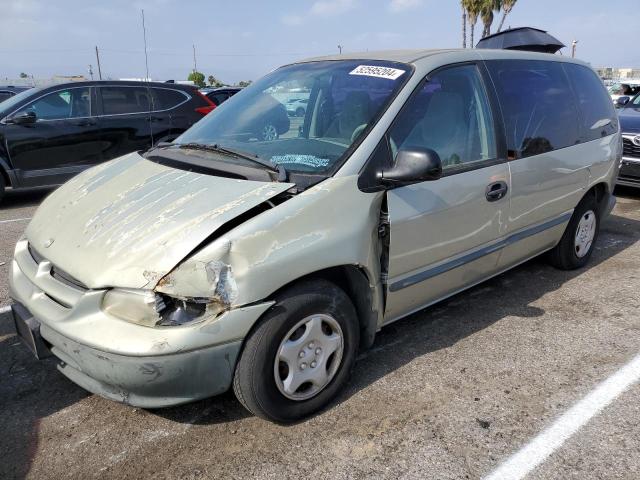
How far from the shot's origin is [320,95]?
3273mm

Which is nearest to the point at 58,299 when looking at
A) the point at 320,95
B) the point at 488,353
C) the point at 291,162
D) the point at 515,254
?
the point at 291,162

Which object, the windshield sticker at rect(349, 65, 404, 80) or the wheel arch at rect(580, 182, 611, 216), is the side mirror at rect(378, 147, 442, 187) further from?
the wheel arch at rect(580, 182, 611, 216)

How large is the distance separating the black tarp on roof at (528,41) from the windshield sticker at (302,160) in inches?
132

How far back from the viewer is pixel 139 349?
2170mm

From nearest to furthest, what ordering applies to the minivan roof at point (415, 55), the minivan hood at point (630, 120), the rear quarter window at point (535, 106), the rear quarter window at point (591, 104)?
1. the minivan roof at point (415, 55)
2. the rear quarter window at point (535, 106)
3. the rear quarter window at point (591, 104)
4. the minivan hood at point (630, 120)

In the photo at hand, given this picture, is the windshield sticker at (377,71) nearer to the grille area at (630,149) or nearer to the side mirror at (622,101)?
the grille area at (630,149)

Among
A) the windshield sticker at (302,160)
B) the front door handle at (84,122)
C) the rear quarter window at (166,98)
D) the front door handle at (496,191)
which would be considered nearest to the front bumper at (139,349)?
the windshield sticker at (302,160)

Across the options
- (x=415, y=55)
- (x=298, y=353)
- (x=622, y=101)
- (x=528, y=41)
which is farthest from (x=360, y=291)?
(x=622, y=101)

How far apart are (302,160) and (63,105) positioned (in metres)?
5.99

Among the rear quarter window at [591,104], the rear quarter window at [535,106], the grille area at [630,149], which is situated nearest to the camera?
the rear quarter window at [535,106]

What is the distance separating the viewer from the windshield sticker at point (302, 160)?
9.00 ft

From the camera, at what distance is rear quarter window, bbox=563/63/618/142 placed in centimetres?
432

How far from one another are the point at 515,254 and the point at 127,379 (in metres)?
2.71

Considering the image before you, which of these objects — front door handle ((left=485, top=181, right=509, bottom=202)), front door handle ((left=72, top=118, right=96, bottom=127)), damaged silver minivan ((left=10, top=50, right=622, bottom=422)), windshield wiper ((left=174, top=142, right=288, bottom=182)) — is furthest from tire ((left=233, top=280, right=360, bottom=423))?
front door handle ((left=72, top=118, right=96, bottom=127))
